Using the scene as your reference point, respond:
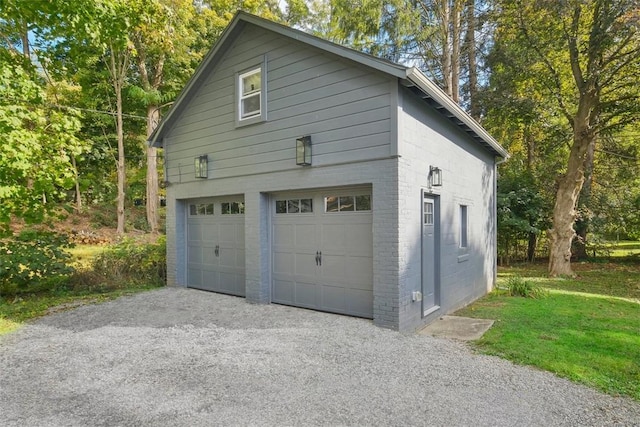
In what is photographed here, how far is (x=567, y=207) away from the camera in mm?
12078

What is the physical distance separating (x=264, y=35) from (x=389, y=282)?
211 inches

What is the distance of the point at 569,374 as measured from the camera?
13.8 feet

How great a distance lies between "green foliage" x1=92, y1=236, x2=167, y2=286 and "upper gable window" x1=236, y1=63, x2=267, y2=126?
15.5 ft

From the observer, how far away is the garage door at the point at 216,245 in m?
8.38

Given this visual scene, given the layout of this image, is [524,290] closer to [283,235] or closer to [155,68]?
[283,235]

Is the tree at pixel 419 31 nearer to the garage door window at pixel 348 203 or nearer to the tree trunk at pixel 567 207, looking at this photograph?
the tree trunk at pixel 567 207

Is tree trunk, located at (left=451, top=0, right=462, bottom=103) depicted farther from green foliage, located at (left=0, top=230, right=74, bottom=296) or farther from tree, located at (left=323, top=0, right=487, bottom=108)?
green foliage, located at (left=0, top=230, right=74, bottom=296)

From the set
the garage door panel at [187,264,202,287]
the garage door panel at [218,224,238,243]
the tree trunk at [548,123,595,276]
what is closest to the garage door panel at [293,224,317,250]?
the garage door panel at [218,224,238,243]

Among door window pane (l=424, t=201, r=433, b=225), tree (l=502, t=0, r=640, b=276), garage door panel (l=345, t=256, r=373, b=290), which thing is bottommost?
garage door panel (l=345, t=256, r=373, b=290)

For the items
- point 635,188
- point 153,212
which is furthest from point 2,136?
point 635,188

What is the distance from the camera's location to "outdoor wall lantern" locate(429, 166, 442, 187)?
21.8ft

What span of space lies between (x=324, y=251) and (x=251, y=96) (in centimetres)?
362

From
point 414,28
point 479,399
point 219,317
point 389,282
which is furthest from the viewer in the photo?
point 414,28

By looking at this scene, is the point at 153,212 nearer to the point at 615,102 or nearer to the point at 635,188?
A: the point at 615,102
